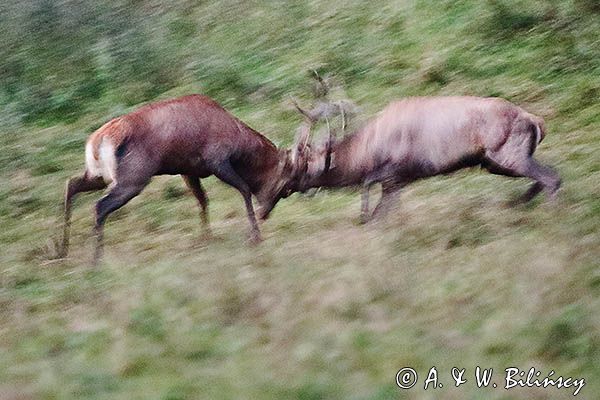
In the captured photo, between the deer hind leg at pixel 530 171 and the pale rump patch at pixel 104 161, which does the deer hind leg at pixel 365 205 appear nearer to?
the deer hind leg at pixel 530 171

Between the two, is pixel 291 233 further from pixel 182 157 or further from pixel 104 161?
pixel 104 161

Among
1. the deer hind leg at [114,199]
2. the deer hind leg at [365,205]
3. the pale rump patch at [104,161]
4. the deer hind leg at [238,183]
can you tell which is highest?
the pale rump patch at [104,161]

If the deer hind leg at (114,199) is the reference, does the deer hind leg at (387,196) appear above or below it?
below

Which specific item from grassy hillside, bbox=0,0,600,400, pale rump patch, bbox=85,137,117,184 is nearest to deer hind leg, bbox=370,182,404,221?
grassy hillside, bbox=0,0,600,400

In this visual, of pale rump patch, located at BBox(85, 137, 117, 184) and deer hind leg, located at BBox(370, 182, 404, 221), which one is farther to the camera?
deer hind leg, located at BBox(370, 182, 404, 221)

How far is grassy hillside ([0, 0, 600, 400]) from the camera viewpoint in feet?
16.3

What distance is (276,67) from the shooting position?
1288 centimetres

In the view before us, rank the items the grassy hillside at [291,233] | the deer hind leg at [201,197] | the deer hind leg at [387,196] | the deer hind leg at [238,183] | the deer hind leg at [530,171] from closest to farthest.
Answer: the grassy hillside at [291,233] < the deer hind leg at [530,171] < the deer hind leg at [387,196] < the deer hind leg at [238,183] < the deer hind leg at [201,197]

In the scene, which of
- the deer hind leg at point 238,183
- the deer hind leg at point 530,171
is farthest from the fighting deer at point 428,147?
the deer hind leg at point 238,183

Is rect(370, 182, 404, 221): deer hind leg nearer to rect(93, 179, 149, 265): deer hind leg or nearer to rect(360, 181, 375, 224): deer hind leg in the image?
rect(360, 181, 375, 224): deer hind leg

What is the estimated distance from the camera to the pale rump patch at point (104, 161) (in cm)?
805

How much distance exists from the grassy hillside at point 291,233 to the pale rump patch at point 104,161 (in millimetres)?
611

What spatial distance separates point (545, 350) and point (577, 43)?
7524 millimetres

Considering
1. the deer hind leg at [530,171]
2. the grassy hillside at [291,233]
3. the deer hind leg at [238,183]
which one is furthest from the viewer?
the deer hind leg at [238,183]
